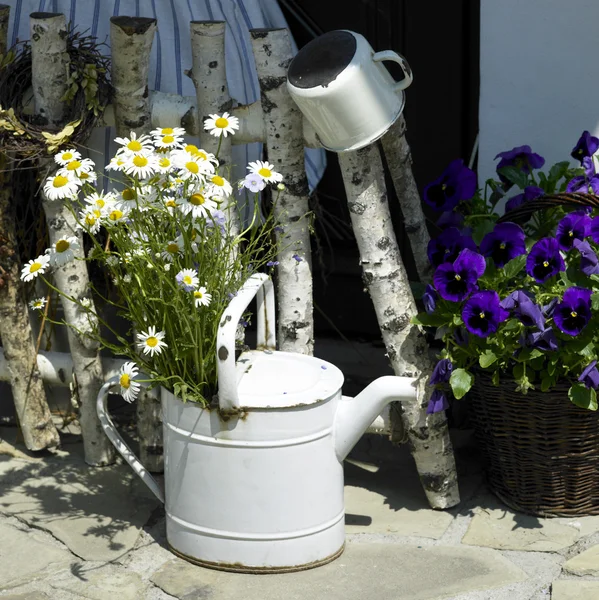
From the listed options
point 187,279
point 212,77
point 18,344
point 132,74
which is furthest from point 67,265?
point 187,279

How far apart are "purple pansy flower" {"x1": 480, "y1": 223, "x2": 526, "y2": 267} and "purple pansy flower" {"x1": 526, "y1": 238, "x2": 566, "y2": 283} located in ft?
0.22

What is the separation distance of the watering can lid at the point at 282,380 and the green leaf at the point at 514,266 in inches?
19.7

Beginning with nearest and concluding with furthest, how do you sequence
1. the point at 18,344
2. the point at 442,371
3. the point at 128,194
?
the point at 128,194 → the point at 442,371 → the point at 18,344

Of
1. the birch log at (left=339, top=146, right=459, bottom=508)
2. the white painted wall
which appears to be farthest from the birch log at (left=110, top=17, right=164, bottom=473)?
the white painted wall

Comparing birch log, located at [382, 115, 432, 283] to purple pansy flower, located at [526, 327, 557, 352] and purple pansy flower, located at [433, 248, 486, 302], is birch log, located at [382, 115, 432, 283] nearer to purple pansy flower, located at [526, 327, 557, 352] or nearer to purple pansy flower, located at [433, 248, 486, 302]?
purple pansy flower, located at [433, 248, 486, 302]

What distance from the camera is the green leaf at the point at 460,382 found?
264cm

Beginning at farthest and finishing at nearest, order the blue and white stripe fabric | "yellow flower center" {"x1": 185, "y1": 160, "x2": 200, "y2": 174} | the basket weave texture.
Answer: the blue and white stripe fabric, the basket weave texture, "yellow flower center" {"x1": 185, "y1": 160, "x2": 200, "y2": 174}

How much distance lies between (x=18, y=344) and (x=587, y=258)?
1.72 meters

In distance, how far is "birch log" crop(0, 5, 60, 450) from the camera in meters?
3.09

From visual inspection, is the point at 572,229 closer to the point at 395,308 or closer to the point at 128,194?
the point at 395,308

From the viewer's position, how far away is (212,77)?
9.37 ft

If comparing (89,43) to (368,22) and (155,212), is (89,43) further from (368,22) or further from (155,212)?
(368,22)

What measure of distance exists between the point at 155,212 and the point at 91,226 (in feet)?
0.51

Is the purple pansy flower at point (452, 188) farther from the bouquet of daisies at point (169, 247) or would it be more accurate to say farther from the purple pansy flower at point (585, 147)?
the bouquet of daisies at point (169, 247)
